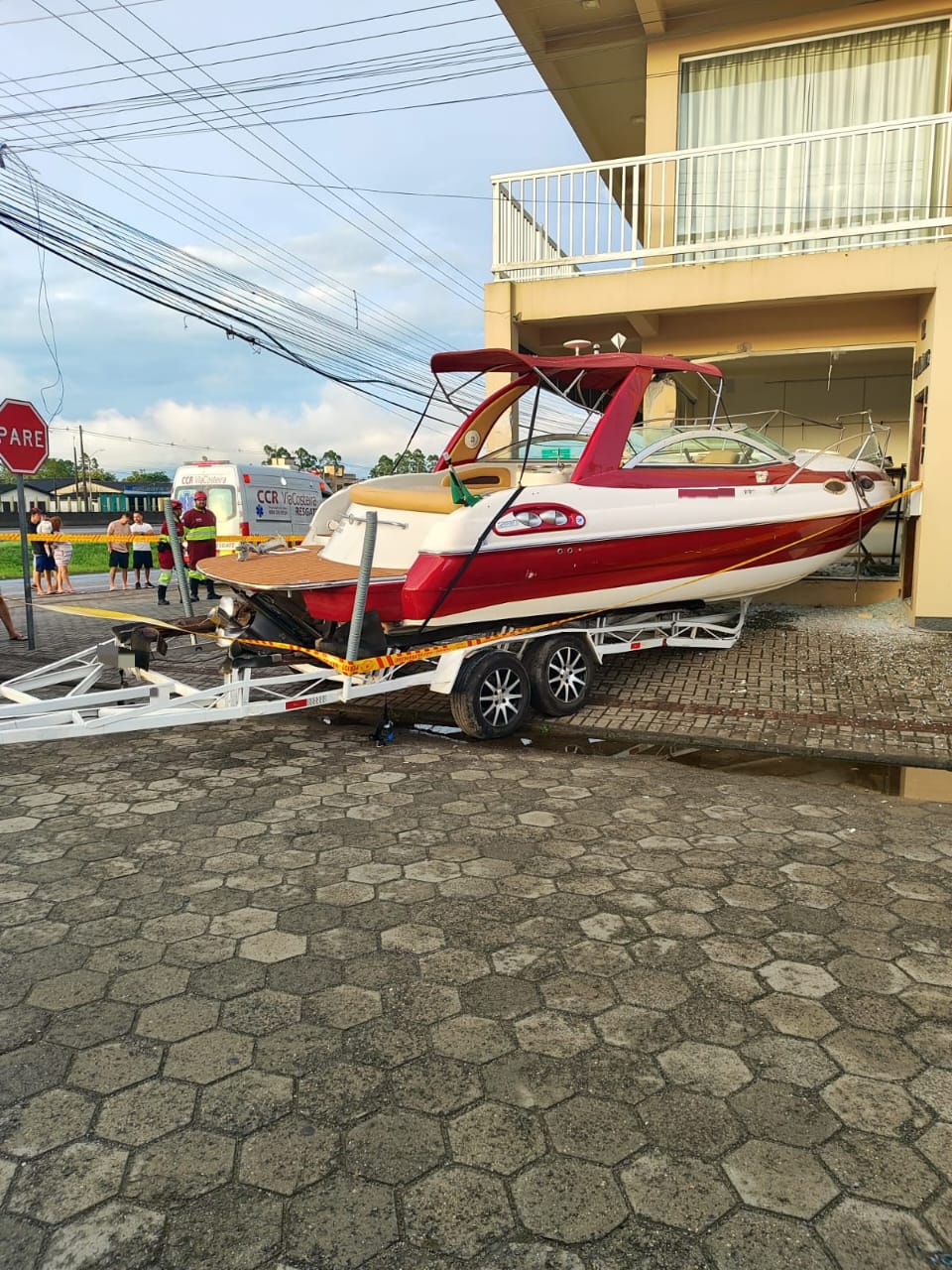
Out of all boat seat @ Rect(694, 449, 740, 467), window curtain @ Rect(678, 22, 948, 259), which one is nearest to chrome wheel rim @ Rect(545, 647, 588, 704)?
boat seat @ Rect(694, 449, 740, 467)

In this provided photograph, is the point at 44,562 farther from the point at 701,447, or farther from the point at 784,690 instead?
the point at 784,690

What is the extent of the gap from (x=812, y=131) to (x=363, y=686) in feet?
28.9

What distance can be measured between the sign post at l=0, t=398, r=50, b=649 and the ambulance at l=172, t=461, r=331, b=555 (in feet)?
16.1

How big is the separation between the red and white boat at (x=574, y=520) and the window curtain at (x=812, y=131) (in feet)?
11.9

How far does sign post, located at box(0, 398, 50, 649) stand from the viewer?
32.0ft

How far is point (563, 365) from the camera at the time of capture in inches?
256

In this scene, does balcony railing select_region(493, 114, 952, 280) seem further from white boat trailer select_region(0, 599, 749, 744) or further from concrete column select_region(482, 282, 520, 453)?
white boat trailer select_region(0, 599, 749, 744)

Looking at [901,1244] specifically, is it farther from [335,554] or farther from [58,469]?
[58,469]

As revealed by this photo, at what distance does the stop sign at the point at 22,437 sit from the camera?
981 cm

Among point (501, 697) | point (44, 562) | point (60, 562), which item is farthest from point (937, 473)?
point (60, 562)

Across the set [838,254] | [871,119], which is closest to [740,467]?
[838,254]

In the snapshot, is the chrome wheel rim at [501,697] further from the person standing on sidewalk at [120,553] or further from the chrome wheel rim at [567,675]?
the person standing on sidewalk at [120,553]

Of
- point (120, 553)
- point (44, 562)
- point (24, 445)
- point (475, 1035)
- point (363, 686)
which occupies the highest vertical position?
point (24, 445)

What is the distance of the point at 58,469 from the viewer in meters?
129
